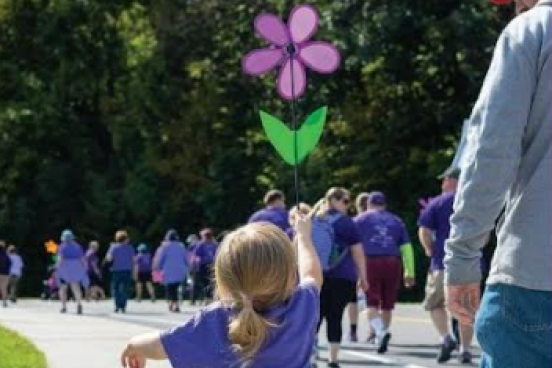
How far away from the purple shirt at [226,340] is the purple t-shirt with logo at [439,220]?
9529 millimetres

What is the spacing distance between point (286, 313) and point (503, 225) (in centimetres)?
74

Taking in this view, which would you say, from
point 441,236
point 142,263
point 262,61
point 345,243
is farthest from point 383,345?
point 142,263

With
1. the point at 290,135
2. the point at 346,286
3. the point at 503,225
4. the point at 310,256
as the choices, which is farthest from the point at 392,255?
the point at 503,225

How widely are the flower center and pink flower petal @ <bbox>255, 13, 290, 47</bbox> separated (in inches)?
2.6

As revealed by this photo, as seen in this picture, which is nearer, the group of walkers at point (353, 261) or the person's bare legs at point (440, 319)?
the group of walkers at point (353, 261)

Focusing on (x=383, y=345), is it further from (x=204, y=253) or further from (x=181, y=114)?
(x=181, y=114)

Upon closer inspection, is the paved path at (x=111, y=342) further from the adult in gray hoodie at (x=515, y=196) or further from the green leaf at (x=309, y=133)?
the adult in gray hoodie at (x=515, y=196)

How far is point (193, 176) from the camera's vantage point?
5038 centimetres

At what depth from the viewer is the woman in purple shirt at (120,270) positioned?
28.1 meters

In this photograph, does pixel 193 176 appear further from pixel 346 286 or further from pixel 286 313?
pixel 286 313

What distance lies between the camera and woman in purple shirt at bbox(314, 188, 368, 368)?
14258 mm

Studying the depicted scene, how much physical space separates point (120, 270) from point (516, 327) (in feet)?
82.0

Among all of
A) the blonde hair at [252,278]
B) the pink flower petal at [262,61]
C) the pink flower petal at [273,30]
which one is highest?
the pink flower petal at [273,30]

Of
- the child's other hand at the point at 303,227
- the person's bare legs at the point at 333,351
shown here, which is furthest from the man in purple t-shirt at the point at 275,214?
the child's other hand at the point at 303,227
